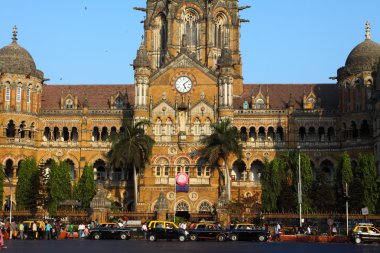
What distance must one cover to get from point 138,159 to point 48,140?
654 inches

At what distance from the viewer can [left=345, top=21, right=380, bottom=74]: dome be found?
263 feet

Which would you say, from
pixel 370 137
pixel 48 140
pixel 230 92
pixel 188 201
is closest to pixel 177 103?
pixel 230 92

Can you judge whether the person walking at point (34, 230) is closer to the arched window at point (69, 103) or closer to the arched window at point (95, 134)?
the arched window at point (95, 134)

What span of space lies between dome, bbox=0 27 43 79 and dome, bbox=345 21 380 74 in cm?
4004

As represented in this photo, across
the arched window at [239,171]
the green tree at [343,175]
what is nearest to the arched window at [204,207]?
the arched window at [239,171]

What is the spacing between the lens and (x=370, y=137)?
8019 centimetres

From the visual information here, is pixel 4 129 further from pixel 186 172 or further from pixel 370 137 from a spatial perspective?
pixel 370 137

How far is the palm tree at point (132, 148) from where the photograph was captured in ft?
248

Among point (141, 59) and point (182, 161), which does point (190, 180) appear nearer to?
point (182, 161)

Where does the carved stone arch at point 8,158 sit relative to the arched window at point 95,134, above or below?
below

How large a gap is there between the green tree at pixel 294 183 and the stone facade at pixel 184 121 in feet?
29.0

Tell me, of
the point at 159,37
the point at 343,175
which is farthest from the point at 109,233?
the point at 159,37

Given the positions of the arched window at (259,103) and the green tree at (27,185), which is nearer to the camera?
the green tree at (27,185)

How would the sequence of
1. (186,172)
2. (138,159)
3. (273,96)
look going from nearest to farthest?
(138,159)
(186,172)
(273,96)
